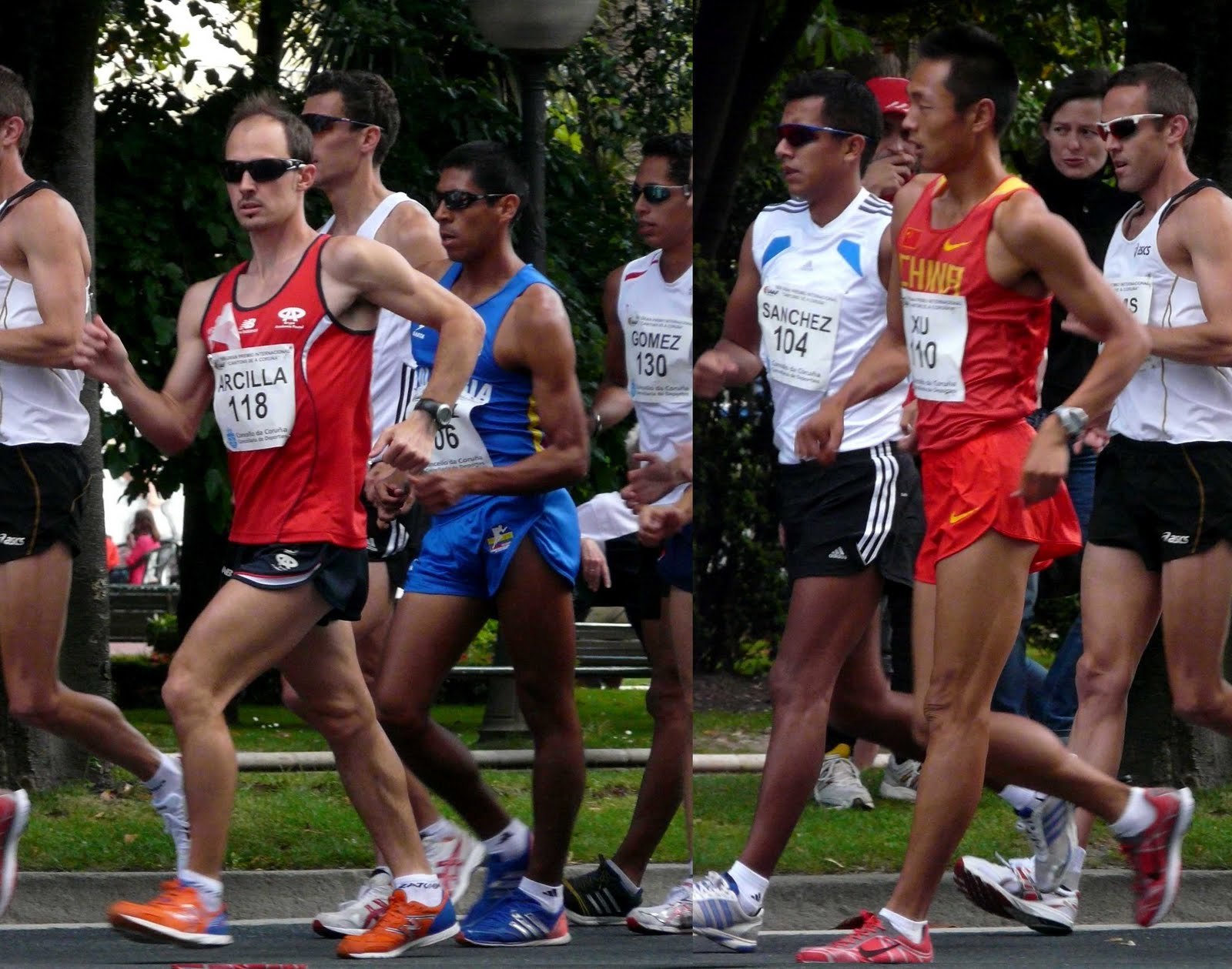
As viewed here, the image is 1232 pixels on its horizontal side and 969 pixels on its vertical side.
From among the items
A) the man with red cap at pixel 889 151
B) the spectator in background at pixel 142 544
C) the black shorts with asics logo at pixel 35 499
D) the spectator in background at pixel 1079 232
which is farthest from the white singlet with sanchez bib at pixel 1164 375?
the spectator in background at pixel 142 544

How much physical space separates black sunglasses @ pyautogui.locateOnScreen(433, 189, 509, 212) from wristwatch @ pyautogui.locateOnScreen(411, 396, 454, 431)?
0.66 metres

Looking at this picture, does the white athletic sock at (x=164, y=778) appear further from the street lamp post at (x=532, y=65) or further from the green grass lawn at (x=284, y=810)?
the street lamp post at (x=532, y=65)

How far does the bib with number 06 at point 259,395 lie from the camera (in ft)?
17.4

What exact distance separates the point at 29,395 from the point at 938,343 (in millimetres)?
2253

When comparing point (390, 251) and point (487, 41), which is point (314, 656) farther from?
point (487, 41)

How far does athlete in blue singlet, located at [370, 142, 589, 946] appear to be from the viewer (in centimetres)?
545

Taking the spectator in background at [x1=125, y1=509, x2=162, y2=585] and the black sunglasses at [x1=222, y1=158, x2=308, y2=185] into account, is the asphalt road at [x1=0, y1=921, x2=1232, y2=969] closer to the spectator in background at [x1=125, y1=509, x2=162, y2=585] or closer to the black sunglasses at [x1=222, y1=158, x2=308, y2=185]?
the black sunglasses at [x1=222, y1=158, x2=308, y2=185]

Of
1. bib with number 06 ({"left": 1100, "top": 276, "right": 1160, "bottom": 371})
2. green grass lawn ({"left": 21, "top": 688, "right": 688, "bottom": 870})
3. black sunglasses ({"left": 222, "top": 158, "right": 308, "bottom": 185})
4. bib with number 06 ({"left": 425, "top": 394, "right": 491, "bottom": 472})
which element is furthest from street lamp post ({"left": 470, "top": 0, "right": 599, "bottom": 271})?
bib with number 06 ({"left": 1100, "top": 276, "right": 1160, "bottom": 371})

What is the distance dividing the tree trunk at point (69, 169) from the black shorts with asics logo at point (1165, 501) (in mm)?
2958

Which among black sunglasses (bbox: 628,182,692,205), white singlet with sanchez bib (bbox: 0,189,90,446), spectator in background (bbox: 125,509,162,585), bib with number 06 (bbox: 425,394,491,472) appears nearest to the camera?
black sunglasses (bbox: 628,182,692,205)

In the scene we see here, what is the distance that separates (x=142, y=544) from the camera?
27.0 m

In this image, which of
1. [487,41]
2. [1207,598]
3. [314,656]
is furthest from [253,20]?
[1207,598]

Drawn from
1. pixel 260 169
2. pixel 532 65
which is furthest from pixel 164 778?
pixel 532 65

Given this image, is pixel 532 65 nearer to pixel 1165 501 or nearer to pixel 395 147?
pixel 395 147
